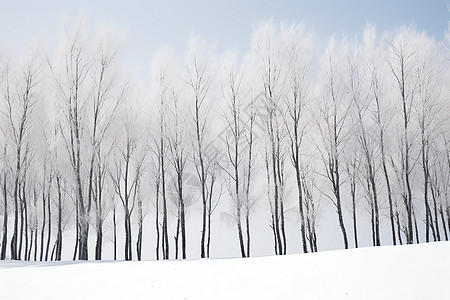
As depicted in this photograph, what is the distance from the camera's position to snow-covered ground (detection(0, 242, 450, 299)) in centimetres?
612

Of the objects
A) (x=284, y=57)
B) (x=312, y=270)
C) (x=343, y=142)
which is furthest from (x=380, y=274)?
(x=284, y=57)

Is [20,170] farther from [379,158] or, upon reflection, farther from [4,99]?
[379,158]

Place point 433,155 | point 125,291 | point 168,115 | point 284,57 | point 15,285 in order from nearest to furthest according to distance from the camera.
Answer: point 125,291
point 15,285
point 284,57
point 168,115
point 433,155

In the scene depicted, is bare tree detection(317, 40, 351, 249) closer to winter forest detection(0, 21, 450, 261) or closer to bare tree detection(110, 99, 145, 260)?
winter forest detection(0, 21, 450, 261)

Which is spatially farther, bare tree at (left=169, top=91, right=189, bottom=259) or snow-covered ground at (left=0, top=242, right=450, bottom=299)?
bare tree at (left=169, top=91, right=189, bottom=259)

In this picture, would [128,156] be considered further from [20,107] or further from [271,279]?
[271,279]

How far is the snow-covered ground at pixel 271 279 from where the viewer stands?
6121mm

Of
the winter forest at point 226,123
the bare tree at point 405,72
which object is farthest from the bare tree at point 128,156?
the bare tree at point 405,72

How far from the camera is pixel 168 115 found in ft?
57.7

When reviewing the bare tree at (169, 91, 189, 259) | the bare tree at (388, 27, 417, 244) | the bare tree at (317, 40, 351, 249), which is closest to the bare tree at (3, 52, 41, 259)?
the bare tree at (169, 91, 189, 259)

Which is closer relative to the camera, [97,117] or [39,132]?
[97,117]

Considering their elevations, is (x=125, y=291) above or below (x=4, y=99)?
below

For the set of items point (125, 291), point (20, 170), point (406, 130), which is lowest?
point (125, 291)

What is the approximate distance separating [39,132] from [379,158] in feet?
57.4
